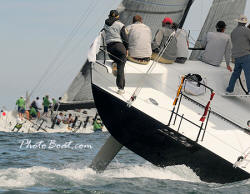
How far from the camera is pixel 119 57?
812 cm

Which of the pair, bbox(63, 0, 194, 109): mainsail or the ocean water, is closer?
the ocean water

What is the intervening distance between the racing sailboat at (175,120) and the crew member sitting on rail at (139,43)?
0.12m

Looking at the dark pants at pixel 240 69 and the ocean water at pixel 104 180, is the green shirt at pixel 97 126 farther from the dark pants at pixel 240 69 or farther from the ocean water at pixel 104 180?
the dark pants at pixel 240 69

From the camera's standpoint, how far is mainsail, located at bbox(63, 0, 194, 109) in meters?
12.5

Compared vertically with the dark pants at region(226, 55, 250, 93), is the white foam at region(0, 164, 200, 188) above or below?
below

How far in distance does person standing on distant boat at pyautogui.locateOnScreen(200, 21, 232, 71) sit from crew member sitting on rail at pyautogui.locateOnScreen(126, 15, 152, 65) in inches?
54.7

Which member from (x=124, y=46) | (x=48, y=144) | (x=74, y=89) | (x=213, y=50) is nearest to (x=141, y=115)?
(x=124, y=46)

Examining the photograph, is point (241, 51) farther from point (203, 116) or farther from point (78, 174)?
point (78, 174)

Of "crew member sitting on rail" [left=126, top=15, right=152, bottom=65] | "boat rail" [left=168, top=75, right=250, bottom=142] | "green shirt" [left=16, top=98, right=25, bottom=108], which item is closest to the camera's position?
"boat rail" [left=168, top=75, right=250, bottom=142]

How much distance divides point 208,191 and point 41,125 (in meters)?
12.4

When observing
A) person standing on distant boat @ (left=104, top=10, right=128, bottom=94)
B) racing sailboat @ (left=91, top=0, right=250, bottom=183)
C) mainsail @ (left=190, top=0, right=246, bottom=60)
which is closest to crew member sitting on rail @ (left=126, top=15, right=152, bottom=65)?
racing sailboat @ (left=91, top=0, right=250, bottom=183)

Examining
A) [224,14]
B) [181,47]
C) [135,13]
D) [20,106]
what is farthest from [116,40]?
[20,106]

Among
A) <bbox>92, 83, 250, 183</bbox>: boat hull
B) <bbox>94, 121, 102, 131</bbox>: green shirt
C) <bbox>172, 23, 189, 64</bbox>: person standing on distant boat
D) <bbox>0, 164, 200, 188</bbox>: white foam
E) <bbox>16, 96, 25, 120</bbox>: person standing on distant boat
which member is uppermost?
<bbox>172, 23, 189, 64</bbox>: person standing on distant boat

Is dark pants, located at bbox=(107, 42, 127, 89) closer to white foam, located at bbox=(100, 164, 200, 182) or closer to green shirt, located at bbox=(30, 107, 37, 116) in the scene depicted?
white foam, located at bbox=(100, 164, 200, 182)
